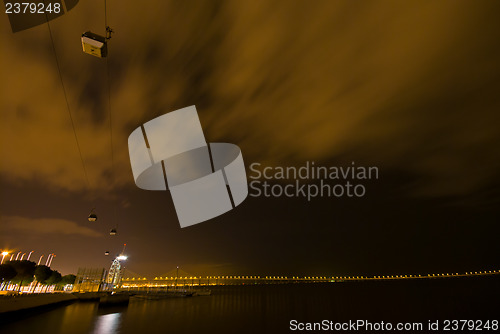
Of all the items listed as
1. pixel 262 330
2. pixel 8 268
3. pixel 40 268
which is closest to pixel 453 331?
pixel 262 330

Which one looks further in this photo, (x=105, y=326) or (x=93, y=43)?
(x=105, y=326)

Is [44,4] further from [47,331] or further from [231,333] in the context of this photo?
[231,333]

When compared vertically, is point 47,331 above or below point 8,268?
below

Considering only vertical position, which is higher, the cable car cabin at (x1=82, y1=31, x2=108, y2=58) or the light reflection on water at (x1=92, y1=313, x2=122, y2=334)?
the cable car cabin at (x1=82, y1=31, x2=108, y2=58)

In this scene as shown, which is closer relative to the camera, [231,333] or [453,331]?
[231,333]

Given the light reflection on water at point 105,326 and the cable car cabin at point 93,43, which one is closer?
the cable car cabin at point 93,43

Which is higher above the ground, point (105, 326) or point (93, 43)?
point (93, 43)

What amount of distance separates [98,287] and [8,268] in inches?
443

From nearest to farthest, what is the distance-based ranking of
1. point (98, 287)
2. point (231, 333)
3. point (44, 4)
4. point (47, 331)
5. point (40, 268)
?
point (44, 4), point (47, 331), point (231, 333), point (98, 287), point (40, 268)

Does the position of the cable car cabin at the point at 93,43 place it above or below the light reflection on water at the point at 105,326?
above

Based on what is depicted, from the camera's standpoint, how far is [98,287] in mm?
41406

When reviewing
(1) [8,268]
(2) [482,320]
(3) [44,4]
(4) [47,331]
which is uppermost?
(3) [44,4]

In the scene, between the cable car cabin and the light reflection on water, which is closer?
→ the cable car cabin

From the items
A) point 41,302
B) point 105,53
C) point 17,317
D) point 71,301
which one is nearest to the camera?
point 105,53
